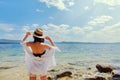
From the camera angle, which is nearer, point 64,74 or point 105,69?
point 64,74

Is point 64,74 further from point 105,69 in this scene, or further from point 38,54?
point 38,54

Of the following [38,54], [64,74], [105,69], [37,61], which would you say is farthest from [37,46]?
[105,69]

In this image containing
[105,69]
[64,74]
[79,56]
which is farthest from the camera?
[79,56]

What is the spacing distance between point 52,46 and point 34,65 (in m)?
0.74

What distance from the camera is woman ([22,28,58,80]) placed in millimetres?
6910

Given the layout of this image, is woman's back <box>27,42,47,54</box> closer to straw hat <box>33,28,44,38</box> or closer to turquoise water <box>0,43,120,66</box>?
straw hat <box>33,28,44,38</box>

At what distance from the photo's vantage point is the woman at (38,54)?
22.7 ft

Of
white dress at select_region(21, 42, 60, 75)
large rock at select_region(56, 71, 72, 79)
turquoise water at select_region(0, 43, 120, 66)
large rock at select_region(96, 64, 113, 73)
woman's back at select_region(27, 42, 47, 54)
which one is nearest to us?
woman's back at select_region(27, 42, 47, 54)

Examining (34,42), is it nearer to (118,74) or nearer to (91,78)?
(91,78)

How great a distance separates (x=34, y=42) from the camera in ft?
22.7

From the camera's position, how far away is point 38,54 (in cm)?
702

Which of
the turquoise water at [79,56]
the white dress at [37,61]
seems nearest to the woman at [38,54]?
the white dress at [37,61]

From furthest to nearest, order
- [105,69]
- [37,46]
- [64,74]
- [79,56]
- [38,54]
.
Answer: [79,56] → [105,69] → [64,74] → [38,54] → [37,46]

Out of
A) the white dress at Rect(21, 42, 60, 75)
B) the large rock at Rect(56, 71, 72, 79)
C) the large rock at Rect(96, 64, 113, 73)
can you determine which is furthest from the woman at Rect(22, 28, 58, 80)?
the large rock at Rect(96, 64, 113, 73)
